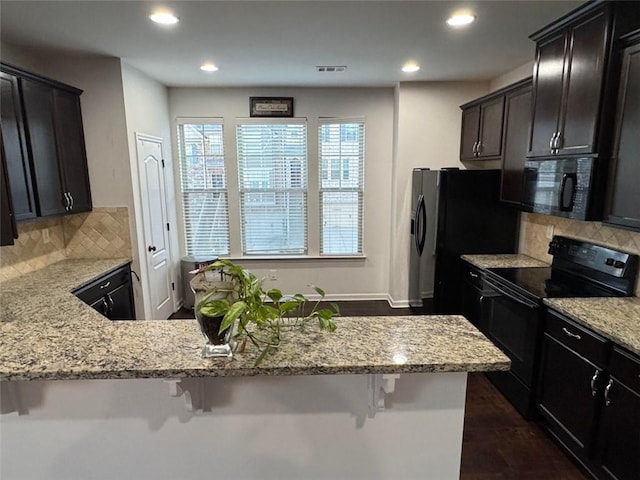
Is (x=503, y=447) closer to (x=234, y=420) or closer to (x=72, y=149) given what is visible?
(x=234, y=420)

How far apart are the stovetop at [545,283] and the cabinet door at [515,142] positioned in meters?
0.61

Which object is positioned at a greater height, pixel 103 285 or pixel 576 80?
pixel 576 80

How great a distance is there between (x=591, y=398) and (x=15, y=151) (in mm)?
3946

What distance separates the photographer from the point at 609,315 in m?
2.01

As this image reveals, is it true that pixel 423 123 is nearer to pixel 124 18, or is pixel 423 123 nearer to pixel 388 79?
pixel 388 79

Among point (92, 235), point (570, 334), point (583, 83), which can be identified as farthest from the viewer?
point (92, 235)

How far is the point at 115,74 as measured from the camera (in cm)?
329

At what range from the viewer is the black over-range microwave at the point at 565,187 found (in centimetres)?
221

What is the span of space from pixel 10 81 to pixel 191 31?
129cm

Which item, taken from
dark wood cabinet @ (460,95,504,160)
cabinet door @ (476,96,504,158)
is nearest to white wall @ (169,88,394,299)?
dark wood cabinet @ (460,95,504,160)

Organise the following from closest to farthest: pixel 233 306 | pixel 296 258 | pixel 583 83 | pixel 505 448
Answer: pixel 233 306
pixel 583 83
pixel 505 448
pixel 296 258

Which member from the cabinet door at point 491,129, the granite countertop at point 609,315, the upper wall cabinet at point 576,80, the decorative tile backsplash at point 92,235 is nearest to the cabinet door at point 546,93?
the upper wall cabinet at point 576,80

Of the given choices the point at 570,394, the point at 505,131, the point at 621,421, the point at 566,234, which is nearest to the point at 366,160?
the point at 505,131

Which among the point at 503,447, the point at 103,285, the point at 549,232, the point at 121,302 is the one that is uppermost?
the point at 549,232
